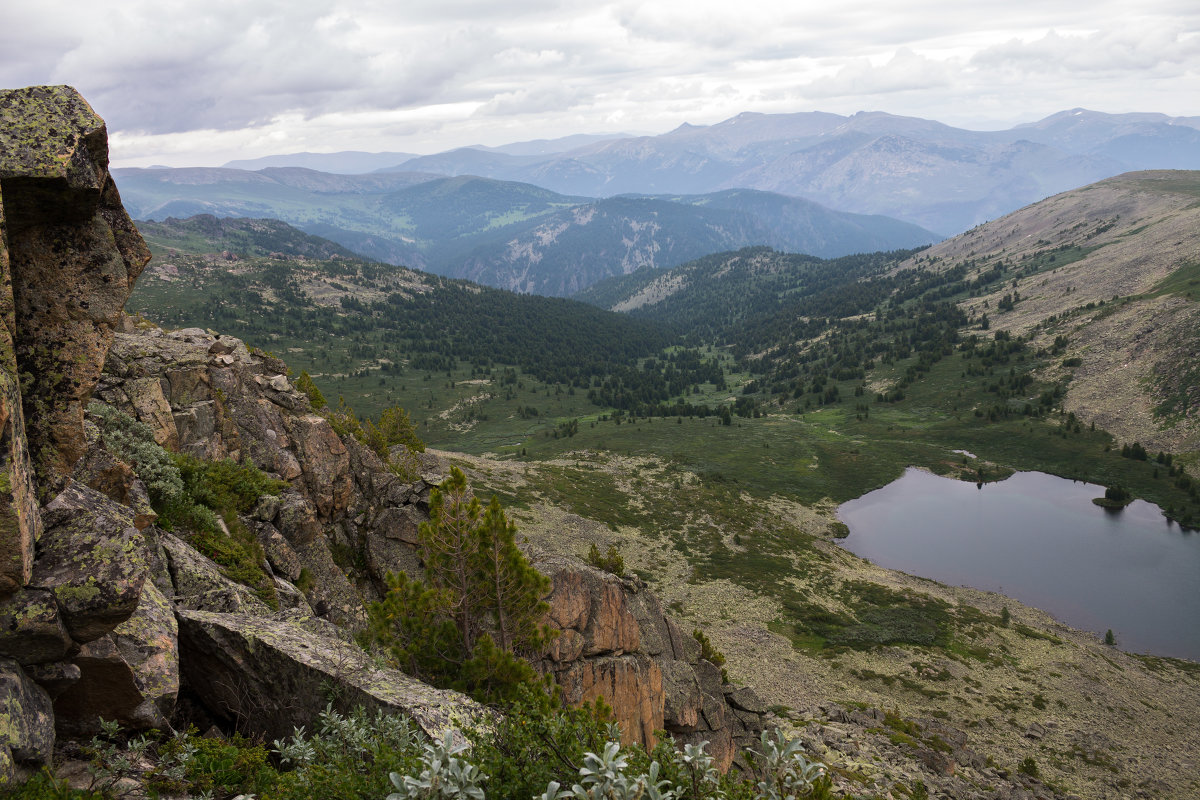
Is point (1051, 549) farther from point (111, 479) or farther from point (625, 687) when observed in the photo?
point (111, 479)

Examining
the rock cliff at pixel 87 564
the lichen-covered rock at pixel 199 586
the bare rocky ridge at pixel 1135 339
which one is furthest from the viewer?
the bare rocky ridge at pixel 1135 339

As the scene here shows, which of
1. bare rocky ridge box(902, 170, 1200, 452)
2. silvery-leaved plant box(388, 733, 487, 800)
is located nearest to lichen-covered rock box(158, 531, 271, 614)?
silvery-leaved plant box(388, 733, 487, 800)

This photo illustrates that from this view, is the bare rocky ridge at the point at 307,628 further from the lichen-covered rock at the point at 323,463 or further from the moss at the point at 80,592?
the lichen-covered rock at the point at 323,463

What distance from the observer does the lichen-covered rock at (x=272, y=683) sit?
36.4 feet

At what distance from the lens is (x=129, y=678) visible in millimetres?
9117

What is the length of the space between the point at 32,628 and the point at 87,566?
96 centimetres

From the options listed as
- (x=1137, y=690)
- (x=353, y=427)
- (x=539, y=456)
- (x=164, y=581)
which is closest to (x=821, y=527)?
(x=1137, y=690)

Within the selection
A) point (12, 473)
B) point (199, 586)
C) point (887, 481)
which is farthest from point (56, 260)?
point (887, 481)

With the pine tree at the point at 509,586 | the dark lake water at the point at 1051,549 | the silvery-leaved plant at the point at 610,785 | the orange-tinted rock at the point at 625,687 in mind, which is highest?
the silvery-leaved plant at the point at 610,785

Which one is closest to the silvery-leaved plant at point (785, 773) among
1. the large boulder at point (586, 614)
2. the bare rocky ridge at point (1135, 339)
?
the large boulder at point (586, 614)

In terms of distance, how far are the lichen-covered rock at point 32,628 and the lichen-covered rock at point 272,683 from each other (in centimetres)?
364

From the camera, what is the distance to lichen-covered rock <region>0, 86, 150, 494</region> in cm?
857

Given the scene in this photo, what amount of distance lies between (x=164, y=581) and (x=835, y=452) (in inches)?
5227

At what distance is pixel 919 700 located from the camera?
45.7 metres
